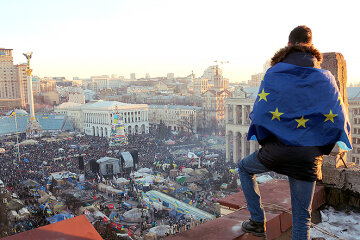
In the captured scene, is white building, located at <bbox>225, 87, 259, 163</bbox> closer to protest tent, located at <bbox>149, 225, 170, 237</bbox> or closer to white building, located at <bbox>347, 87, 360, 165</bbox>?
white building, located at <bbox>347, 87, 360, 165</bbox>

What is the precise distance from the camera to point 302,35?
1977mm

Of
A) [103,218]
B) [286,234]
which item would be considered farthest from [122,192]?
[286,234]

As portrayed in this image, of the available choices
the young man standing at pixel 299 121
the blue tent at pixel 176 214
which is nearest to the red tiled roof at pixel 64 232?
the young man standing at pixel 299 121

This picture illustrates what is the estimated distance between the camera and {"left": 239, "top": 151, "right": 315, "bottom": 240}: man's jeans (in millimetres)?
1844

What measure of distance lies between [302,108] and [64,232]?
1595mm

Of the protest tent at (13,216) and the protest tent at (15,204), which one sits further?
the protest tent at (15,204)

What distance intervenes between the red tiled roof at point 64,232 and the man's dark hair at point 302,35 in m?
1.73

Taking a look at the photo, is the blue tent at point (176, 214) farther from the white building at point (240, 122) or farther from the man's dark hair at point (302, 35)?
the white building at point (240, 122)

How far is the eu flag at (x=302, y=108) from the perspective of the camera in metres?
1.75

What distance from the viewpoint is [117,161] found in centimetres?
2108

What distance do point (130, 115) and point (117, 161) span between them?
3474cm

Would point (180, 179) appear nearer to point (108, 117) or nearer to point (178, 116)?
point (108, 117)

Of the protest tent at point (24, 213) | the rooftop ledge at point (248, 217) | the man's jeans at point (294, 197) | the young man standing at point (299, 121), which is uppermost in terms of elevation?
the young man standing at point (299, 121)

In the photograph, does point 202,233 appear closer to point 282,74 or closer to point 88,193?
point 282,74
